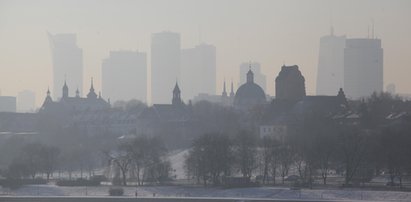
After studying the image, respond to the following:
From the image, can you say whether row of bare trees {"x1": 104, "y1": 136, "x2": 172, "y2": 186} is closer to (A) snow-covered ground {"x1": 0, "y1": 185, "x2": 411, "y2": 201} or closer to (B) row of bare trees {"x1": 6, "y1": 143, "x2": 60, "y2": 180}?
(A) snow-covered ground {"x1": 0, "y1": 185, "x2": 411, "y2": 201}

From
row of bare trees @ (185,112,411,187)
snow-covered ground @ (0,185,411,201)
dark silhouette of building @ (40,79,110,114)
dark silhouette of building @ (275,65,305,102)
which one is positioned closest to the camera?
snow-covered ground @ (0,185,411,201)

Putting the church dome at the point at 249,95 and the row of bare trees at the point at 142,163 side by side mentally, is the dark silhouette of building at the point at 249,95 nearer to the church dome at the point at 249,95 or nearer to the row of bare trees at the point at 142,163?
the church dome at the point at 249,95

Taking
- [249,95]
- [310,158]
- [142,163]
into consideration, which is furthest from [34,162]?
[249,95]

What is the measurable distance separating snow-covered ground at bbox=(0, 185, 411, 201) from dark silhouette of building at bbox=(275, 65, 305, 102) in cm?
5455

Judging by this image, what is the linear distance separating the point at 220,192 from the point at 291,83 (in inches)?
2342

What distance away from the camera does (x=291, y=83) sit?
356 ft

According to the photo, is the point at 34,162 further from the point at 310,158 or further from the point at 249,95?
the point at 249,95

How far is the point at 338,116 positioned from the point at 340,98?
11553 millimetres

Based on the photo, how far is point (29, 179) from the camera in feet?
199

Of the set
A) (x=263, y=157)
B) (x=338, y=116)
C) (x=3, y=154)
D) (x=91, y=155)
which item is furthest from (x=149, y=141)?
(x=338, y=116)

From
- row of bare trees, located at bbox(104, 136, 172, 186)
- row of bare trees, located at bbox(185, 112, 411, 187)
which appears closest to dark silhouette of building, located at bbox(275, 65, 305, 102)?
row of bare trees, located at bbox(104, 136, 172, 186)

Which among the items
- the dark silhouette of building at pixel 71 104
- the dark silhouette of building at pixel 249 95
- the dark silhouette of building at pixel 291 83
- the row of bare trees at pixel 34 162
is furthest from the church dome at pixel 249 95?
the row of bare trees at pixel 34 162

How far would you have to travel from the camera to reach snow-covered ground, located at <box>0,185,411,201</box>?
1785 inches

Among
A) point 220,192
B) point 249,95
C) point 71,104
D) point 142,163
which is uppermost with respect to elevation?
point 249,95
